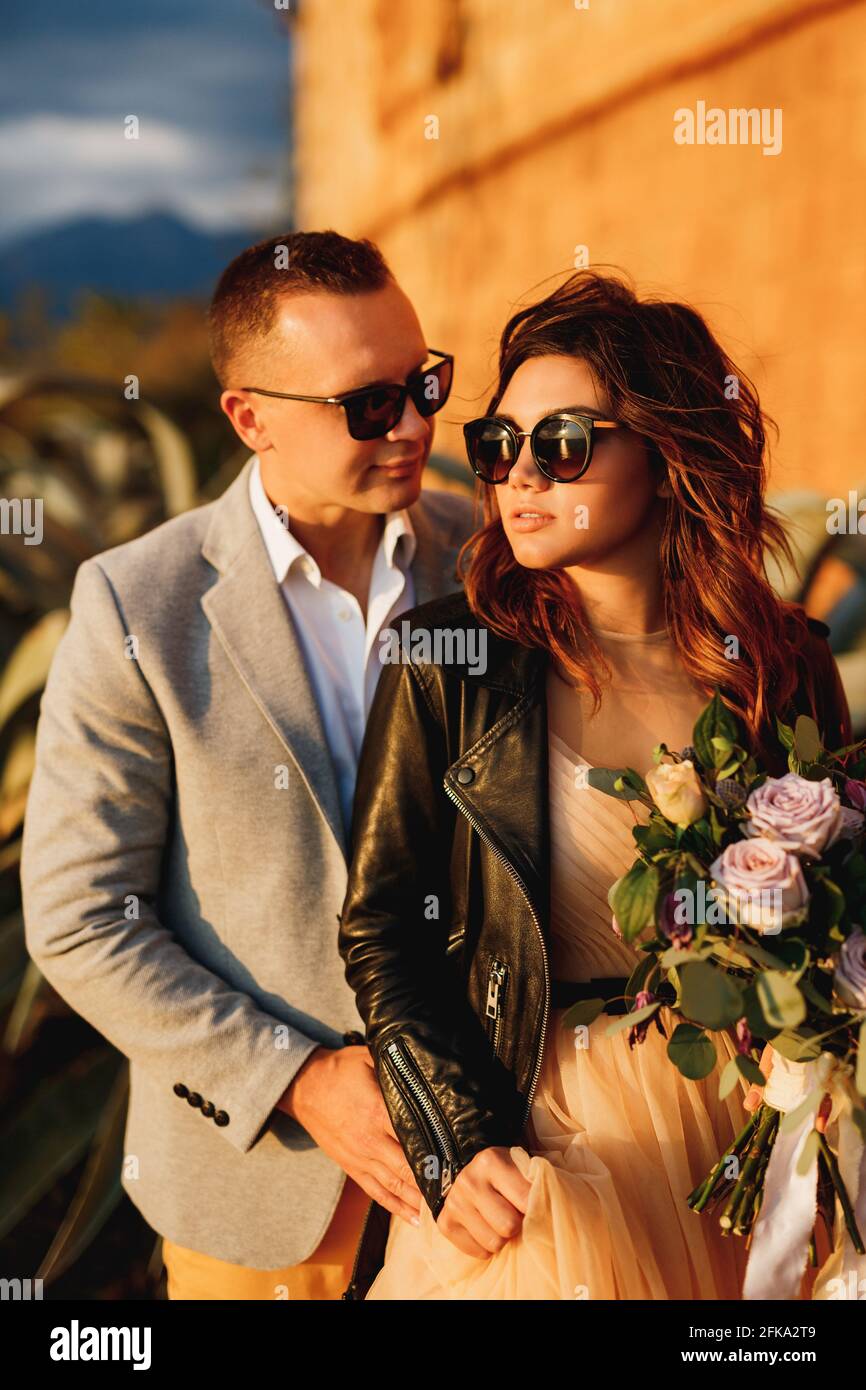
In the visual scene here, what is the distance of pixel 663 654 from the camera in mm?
2273

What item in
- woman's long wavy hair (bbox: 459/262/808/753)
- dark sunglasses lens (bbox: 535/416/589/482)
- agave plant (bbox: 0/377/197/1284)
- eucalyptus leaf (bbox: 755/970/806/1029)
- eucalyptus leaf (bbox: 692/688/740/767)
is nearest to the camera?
eucalyptus leaf (bbox: 755/970/806/1029)

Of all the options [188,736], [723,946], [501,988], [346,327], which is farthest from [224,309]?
[723,946]

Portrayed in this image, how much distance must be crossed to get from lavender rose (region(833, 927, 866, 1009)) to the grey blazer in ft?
3.10

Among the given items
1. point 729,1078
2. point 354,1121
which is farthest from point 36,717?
point 729,1078

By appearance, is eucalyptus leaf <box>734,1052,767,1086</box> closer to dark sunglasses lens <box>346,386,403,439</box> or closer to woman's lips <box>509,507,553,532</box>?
woman's lips <box>509,507,553,532</box>

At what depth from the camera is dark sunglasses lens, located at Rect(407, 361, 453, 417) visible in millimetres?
2498

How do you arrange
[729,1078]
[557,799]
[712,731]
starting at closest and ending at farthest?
[729,1078] < [712,731] < [557,799]

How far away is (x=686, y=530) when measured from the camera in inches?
86.3

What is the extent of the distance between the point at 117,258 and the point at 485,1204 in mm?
8789

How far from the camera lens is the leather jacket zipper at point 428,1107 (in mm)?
1958

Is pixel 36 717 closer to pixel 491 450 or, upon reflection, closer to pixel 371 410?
pixel 371 410

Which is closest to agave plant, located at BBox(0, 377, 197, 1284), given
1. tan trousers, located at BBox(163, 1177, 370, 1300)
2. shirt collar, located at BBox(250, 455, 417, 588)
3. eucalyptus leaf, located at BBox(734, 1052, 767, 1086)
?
tan trousers, located at BBox(163, 1177, 370, 1300)

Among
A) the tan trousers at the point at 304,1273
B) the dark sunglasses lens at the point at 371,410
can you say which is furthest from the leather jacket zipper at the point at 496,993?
the dark sunglasses lens at the point at 371,410

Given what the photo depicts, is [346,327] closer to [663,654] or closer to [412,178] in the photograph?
[663,654]
